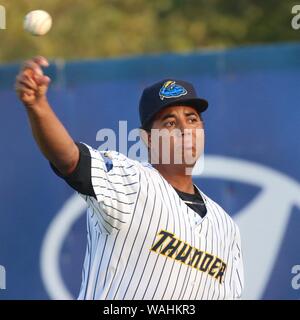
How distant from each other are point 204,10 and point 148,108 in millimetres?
7841

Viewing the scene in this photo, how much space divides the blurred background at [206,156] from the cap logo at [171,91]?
6.28ft

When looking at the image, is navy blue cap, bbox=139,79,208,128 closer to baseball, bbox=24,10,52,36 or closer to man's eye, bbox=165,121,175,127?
man's eye, bbox=165,121,175,127

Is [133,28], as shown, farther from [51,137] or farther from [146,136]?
[51,137]

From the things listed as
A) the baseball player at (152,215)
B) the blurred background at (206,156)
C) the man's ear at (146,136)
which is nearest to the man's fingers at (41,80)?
the baseball player at (152,215)

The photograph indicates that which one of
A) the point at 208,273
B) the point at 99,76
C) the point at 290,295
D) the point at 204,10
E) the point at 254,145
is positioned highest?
the point at 204,10

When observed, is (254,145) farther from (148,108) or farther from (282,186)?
(148,108)

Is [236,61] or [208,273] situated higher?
[236,61]

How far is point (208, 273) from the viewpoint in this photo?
300cm

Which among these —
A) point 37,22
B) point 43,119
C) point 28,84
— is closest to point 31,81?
point 28,84

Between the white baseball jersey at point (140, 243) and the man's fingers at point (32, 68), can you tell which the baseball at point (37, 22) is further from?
the man's fingers at point (32, 68)

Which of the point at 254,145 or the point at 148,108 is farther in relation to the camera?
the point at 254,145

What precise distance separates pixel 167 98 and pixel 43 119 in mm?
705
